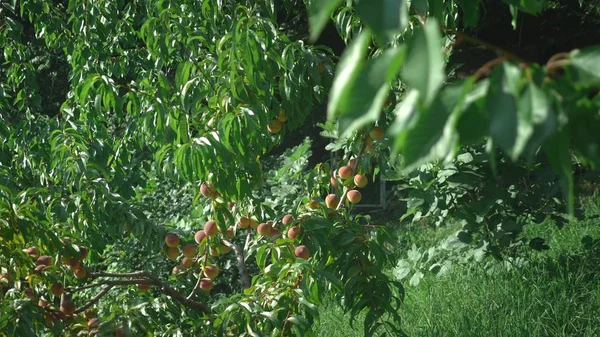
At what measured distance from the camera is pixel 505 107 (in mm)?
819

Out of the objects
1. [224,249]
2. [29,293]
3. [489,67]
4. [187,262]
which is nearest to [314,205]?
[224,249]

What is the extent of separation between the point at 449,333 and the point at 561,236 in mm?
2004

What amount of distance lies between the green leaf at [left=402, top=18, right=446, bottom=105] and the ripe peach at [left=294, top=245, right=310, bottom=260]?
1739mm

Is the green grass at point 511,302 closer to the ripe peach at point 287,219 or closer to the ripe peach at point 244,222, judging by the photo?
the ripe peach at point 244,222

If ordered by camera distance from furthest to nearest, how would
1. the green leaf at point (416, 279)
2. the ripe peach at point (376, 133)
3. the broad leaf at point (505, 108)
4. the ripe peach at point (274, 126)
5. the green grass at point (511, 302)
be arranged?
the green leaf at point (416, 279) < the green grass at point (511, 302) < the ripe peach at point (274, 126) < the ripe peach at point (376, 133) < the broad leaf at point (505, 108)

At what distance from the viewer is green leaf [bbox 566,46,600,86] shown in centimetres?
87

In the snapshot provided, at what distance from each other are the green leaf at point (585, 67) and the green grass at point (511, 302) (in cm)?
287

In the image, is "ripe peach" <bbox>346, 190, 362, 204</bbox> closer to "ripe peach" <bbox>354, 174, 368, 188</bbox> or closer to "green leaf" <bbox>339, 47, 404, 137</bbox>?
"ripe peach" <bbox>354, 174, 368, 188</bbox>

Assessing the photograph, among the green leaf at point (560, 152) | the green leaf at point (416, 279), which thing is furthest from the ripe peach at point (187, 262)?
the green leaf at point (560, 152)

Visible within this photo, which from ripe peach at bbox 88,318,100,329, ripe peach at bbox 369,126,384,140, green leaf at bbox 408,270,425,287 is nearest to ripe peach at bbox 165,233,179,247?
ripe peach at bbox 88,318,100,329

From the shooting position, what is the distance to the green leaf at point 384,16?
85cm

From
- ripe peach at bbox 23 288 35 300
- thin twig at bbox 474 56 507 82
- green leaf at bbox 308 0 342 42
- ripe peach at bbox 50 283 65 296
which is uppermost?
green leaf at bbox 308 0 342 42

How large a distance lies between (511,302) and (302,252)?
1.77 meters

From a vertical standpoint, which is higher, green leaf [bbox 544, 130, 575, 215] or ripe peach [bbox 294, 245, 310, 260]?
green leaf [bbox 544, 130, 575, 215]
